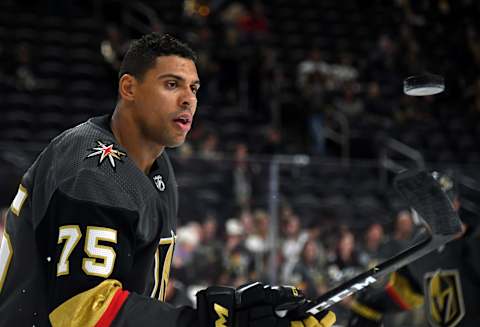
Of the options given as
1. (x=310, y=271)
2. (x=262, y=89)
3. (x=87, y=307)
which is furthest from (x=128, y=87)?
(x=262, y=89)

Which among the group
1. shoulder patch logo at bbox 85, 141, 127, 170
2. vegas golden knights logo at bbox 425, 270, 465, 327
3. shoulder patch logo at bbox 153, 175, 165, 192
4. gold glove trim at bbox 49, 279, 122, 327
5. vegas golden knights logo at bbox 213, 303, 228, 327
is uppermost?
shoulder patch logo at bbox 85, 141, 127, 170

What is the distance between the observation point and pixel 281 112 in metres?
10.5

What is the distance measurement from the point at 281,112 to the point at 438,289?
6989mm

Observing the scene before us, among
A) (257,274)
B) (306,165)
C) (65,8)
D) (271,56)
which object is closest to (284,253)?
(257,274)

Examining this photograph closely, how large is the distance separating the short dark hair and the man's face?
0.01 metres

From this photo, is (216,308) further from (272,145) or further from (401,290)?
(272,145)

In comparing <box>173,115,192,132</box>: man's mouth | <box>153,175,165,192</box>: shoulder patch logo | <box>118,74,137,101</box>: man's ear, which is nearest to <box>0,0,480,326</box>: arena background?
<box>153,175,165,192</box>: shoulder patch logo

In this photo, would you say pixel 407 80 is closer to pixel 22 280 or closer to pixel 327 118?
pixel 22 280

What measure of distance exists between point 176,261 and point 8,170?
53.0 inches

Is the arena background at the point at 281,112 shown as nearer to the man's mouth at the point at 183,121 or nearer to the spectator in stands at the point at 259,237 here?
the spectator in stands at the point at 259,237

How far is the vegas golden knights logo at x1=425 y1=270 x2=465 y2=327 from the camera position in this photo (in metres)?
3.48

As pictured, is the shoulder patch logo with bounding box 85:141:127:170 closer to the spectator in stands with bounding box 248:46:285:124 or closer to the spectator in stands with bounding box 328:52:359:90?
the spectator in stands with bounding box 248:46:285:124

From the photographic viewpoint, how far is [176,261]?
6.00 m

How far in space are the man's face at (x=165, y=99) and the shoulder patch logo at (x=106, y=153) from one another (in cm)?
17
